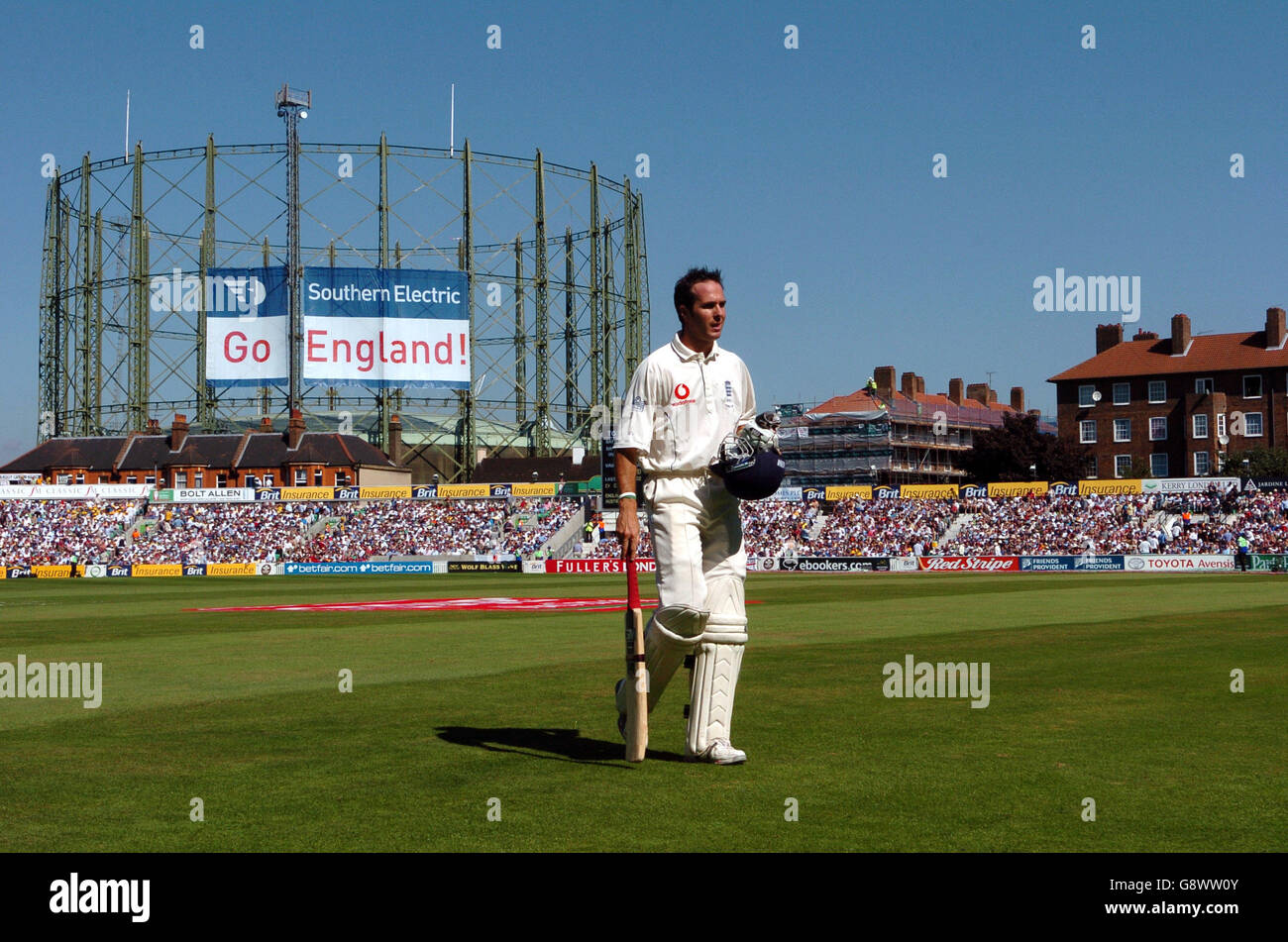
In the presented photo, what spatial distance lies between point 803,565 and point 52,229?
67.6 meters

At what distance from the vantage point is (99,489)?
83188 millimetres

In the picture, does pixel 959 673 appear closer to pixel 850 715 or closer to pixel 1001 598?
pixel 850 715

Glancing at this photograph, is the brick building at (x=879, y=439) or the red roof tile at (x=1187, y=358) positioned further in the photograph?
the brick building at (x=879, y=439)

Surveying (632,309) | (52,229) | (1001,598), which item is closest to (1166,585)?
(1001,598)

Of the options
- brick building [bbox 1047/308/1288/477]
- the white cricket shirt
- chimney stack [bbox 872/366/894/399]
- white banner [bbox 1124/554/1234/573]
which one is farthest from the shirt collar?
chimney stack [bbox 872/366/894/399]

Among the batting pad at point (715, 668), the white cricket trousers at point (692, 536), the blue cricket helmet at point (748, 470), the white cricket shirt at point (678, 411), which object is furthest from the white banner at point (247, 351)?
the blue cricket helmet at point (748, 470)

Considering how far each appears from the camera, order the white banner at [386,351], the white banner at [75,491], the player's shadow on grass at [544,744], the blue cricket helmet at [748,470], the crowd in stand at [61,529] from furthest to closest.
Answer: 1. the white banner at [75,491]
2. the white banner at [386,351]
3. the crowd in stand at [61,529]
4. the player's shadow on grass at [544,744]
5. the blue cricket helmet at [748,470]

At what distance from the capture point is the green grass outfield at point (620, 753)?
6.03 meters

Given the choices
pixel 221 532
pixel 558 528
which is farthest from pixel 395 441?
pixel 558 528

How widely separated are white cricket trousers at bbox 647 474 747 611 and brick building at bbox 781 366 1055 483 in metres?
109

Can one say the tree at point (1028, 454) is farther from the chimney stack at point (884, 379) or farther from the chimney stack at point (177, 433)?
the chimney stack at point (177, 433)

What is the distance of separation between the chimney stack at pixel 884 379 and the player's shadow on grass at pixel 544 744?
120627mm

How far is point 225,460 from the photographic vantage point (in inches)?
3590

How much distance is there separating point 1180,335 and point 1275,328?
708 cm
